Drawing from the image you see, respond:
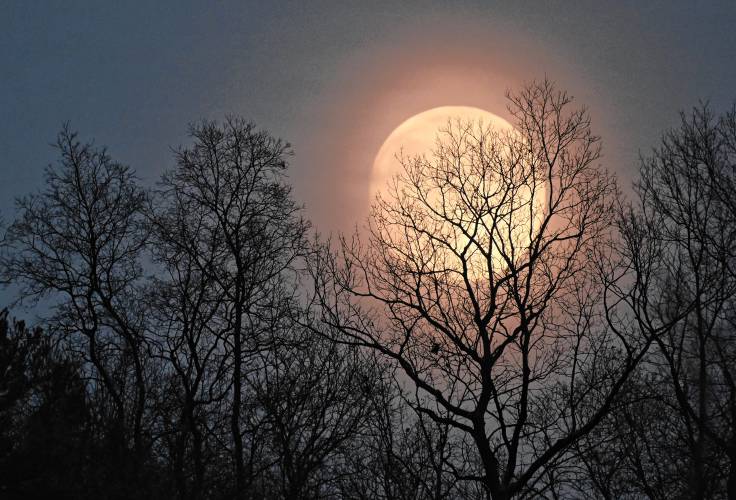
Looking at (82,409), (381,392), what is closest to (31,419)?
(82,409)

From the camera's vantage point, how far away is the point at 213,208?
20594 millimetres

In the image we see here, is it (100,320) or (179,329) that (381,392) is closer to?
(179,329)

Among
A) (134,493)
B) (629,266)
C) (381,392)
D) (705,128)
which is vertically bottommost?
(134,493)

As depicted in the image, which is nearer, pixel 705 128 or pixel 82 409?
pixel 705 128

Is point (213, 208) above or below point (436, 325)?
above

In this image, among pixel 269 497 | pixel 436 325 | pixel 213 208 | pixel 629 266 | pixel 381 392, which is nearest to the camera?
pixel 436 325

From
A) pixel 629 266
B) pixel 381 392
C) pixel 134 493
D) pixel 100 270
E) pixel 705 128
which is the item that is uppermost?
pixel 705 128

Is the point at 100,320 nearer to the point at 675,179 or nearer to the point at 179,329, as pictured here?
the point at 179,329

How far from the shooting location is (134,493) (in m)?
17.1

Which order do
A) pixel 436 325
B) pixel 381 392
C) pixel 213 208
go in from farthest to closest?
pixel 213 208 → pixel 381 392 → pixel 436 325

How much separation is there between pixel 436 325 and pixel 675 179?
681 centimetres

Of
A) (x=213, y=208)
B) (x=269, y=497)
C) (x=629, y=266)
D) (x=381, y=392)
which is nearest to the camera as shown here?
(x=629, y=266)

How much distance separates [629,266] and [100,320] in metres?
13.0

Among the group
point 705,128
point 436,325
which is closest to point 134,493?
point 436,325
